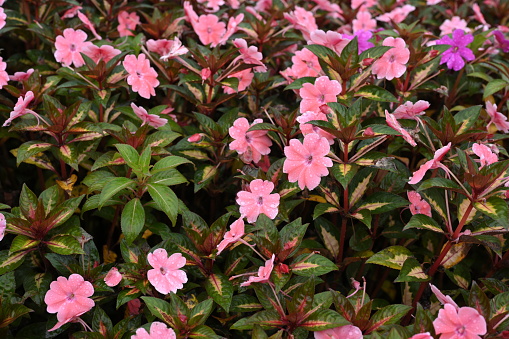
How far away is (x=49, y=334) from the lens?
1723mm

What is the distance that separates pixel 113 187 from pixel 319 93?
0.89m

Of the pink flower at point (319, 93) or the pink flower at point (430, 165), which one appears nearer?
the pink flower at point (430, 165)

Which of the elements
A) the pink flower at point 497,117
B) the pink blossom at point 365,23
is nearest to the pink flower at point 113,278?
the pink flower at point 497,117

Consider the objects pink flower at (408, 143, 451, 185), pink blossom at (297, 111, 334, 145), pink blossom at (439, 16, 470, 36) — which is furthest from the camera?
pink blossom at (439, 16, 470, 36)

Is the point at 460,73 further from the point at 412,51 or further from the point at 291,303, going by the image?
the point at 291,303

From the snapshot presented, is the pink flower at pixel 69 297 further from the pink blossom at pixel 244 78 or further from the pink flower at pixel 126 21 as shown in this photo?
the pink flower at pixel 126 21

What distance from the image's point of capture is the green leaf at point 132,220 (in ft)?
5.47

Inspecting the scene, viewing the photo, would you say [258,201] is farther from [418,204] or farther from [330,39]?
[330,39]

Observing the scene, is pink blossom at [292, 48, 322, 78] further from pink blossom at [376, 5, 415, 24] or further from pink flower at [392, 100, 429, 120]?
pink blossom at [376, 5, 415, 24]

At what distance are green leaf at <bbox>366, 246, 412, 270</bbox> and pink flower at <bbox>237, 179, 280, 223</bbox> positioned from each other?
404 millimetres

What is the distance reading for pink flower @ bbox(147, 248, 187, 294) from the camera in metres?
1.58

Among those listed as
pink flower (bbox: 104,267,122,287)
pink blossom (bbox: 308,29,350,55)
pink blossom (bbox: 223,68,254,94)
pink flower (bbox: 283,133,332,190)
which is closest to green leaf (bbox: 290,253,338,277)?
pink flower (bbox: 283,133,332,190)

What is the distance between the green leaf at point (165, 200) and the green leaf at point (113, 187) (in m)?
0.08

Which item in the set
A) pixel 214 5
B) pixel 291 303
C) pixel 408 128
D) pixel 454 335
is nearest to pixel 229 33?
pixel 214 5
